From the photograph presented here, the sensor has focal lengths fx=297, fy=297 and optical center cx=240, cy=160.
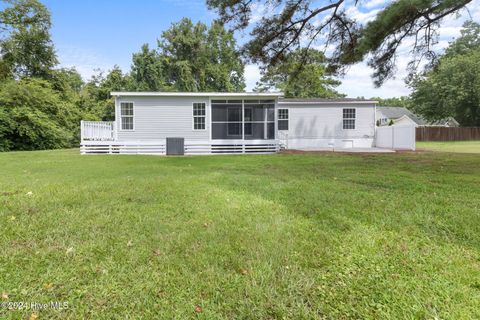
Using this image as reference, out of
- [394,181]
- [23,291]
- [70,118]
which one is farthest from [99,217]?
[70,118]

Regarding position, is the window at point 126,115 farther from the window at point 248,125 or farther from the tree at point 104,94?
the tree at point 104,94

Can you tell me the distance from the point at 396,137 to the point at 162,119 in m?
12.0

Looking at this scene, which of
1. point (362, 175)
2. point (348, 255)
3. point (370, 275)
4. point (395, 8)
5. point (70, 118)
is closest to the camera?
point (370, 275)

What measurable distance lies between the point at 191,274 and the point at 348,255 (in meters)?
1.27

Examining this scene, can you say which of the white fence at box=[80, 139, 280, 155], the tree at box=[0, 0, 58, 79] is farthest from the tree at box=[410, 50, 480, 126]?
the tree at box=[0, 0, 58, 79]

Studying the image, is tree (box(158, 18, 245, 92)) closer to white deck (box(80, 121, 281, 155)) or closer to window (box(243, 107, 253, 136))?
window (box(243, 107, 253, 136))

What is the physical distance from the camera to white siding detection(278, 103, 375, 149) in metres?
17.1

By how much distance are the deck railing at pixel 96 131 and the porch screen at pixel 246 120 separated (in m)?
5.18

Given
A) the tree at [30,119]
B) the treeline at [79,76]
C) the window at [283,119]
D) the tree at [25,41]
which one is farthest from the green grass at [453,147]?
the tree at [25,41]

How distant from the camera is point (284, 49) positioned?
8.62 meters

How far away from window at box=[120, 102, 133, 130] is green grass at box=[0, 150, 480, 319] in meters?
9.94

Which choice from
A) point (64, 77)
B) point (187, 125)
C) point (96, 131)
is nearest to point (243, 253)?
point (187, 125)

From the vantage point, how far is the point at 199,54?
30.8 metres

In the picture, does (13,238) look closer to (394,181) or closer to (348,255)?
(348,255)
